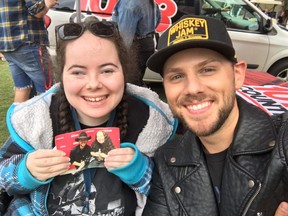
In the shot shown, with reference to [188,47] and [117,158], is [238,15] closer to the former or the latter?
[188,47]

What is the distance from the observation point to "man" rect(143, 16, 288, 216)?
51.3 inches

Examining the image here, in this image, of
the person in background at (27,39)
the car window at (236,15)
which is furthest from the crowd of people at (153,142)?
the car window at (236,15)

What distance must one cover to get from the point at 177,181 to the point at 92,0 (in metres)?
4.12

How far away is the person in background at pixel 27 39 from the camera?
3.14m

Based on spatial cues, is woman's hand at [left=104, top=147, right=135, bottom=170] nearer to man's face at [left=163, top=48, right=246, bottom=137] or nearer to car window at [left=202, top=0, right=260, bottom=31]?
man's face at [left=163, top=48, right=246, bottom=137]

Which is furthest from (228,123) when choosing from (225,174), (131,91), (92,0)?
(92,0)

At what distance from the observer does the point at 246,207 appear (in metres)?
1.31

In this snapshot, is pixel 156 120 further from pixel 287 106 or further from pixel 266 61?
pixel 266 61

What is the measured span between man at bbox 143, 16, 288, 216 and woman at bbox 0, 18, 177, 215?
0.53 feet

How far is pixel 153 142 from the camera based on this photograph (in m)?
1.71

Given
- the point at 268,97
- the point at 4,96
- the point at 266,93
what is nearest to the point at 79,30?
the point at 268,97

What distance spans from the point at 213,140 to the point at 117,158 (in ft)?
1.39

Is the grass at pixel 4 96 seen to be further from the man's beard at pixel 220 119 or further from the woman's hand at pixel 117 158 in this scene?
the man's beard at pixel 220 119

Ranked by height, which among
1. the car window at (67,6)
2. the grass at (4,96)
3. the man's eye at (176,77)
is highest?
the man's eye at (176,77)
